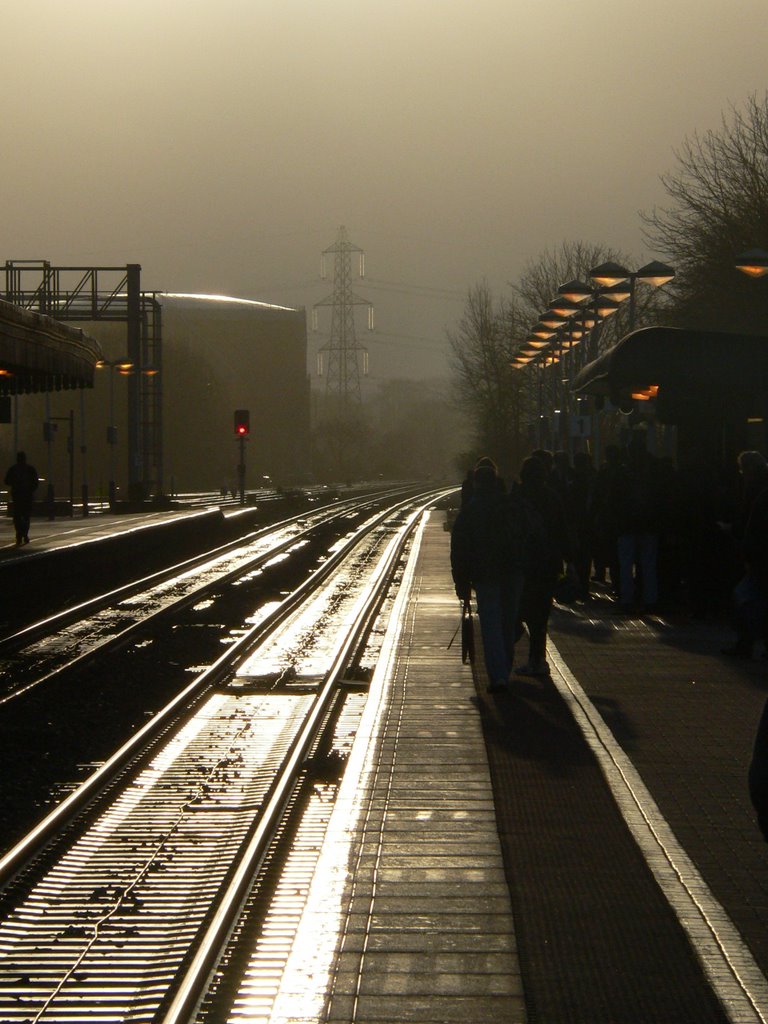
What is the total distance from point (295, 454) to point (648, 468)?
109465 mm

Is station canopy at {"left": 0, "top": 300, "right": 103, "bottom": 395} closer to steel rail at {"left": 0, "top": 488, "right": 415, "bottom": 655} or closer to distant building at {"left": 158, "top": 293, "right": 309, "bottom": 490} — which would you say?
steel rail at {"left": 0, "top": 488, "right": 415, "bottom": 655}

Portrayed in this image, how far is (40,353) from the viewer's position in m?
28.1

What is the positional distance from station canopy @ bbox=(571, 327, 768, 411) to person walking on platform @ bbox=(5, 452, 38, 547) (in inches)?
594

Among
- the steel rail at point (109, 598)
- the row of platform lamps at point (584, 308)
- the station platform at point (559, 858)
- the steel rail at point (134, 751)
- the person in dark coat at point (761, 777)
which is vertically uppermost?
the row of platform lamps at point (584, 308)

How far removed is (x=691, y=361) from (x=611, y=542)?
10.3ft

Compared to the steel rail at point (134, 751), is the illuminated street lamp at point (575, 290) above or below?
above

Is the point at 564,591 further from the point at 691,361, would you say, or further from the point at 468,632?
the point at 691,361

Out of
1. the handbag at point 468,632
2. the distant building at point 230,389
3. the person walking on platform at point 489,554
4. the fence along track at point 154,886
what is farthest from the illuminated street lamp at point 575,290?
the distant building at point 230,389

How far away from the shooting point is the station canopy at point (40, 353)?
1007 inches

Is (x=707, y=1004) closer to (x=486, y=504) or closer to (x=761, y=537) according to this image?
(x=761, y=537)

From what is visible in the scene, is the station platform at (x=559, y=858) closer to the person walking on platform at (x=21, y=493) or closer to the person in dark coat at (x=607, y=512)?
the person in dark coat at (x=607, y=512)

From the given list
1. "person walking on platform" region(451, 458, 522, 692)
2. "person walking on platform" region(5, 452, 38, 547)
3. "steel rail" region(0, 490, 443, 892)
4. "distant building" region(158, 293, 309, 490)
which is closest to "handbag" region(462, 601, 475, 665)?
"person walking on platform" region(451, 458, 522, 692)

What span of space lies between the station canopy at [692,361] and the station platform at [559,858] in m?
5.76

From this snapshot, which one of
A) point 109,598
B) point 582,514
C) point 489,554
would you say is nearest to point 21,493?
point 109,598
